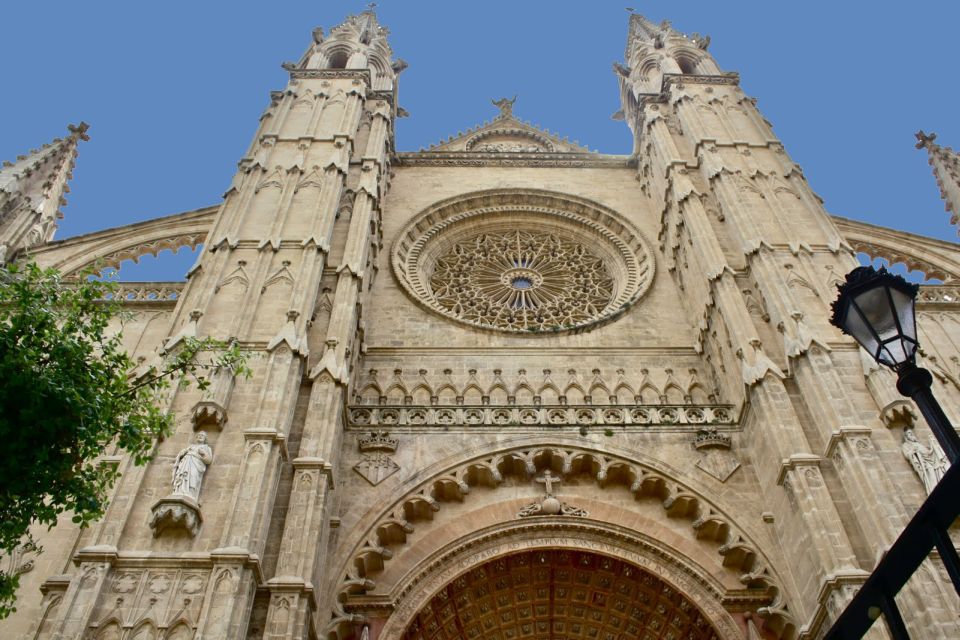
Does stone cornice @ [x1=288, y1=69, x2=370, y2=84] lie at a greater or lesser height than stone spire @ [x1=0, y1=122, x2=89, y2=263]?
greater

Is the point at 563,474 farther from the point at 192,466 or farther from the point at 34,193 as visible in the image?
the point at 34,193

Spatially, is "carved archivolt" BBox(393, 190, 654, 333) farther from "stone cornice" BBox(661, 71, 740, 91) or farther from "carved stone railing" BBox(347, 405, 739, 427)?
"stone cornice" BBox(661, 71, 740, 91)

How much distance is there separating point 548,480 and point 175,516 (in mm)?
5146

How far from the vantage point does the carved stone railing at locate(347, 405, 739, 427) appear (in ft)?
41.0

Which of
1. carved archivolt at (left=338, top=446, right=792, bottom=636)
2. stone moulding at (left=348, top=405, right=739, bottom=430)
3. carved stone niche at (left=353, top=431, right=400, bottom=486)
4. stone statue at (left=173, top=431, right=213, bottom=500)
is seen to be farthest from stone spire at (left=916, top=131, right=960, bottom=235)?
stone statue at (left=173, top=431, right=213, bottom=500)

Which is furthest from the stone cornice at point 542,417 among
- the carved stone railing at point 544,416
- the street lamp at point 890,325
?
the street lamp at point 890,325

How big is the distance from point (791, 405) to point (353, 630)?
6.61 metres

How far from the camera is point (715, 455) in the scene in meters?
12.1

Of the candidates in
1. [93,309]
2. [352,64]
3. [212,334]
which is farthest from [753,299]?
[352,64]

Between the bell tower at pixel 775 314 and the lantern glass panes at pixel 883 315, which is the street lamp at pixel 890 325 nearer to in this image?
the lantern glass panes at pixel 883 315

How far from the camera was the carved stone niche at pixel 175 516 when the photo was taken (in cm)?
910

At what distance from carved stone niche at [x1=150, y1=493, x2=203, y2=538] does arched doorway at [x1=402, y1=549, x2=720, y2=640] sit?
3.38 meters

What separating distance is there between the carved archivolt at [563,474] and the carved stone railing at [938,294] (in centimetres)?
714

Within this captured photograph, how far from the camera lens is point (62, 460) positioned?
7.25m
